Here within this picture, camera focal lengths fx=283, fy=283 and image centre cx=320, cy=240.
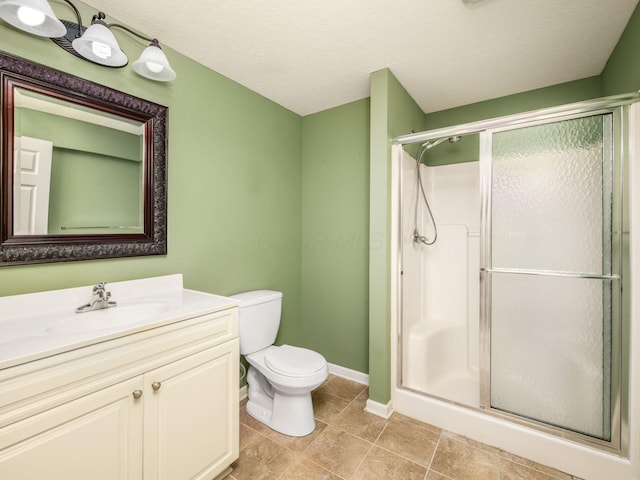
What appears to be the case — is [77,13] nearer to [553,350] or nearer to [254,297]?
[254,297]

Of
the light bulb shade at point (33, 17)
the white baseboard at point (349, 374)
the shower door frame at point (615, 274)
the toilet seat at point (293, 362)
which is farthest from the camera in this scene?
the white baseboard at point (349, 374)

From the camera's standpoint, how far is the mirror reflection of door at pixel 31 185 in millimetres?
1206

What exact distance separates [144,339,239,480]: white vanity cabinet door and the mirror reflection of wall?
2.71 feet

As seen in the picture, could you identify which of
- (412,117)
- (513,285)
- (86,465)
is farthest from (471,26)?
(86,465)

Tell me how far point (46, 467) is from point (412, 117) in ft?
9.22

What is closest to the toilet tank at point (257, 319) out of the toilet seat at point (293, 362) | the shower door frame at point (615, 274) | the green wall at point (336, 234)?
the toilet seat at point (293, 362)

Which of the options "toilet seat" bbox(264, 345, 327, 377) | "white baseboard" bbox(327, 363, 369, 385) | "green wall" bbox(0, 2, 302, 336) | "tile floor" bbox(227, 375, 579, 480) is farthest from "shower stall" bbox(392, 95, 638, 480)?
"green wall" bbox(0, 2, 302, 336)

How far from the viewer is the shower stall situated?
144 centimetres

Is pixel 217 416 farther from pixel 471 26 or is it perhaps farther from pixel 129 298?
pixel 471 26

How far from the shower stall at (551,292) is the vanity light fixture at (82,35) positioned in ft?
5.05

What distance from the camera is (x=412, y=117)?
2381mm

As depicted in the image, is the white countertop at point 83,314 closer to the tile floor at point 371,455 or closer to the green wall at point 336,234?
the tile floor at point 371,455

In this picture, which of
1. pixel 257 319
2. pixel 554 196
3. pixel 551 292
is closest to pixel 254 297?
pixel 257 319

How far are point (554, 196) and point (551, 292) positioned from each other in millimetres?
544
